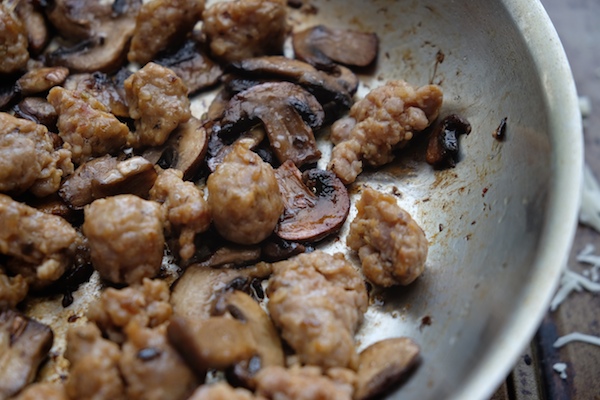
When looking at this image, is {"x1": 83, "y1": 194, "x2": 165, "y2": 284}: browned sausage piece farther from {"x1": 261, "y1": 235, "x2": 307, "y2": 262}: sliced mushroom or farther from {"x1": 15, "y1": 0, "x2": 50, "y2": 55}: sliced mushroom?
{"x1": 15, "y1": 0, "x2": 50, "y2": 55}: sliced mushroom

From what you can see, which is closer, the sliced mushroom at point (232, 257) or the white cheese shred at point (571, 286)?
the sliced mushroom at point (232, 257)

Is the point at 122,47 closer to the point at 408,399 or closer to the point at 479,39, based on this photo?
the point at 479,39

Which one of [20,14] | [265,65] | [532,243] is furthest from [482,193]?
[20,14]

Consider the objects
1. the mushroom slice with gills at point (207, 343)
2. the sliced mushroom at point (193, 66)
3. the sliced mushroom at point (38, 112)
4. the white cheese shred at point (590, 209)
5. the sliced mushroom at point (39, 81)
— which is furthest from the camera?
the white cheese shred at point (590, 209)

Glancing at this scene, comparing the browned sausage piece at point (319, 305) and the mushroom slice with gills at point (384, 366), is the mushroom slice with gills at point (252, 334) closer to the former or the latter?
the browned sausage piece at point (319, 305)

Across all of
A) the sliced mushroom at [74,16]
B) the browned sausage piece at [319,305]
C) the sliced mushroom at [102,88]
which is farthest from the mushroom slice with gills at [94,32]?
the browned sausage piece at [319,305]

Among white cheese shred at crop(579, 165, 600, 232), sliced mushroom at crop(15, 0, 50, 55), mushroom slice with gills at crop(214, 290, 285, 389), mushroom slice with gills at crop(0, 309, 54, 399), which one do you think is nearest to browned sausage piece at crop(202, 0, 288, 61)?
sliced mushroom at crop(15, 0, 50, 55)

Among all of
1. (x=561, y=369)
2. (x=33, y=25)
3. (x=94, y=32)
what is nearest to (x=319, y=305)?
(x=561, y=369)
